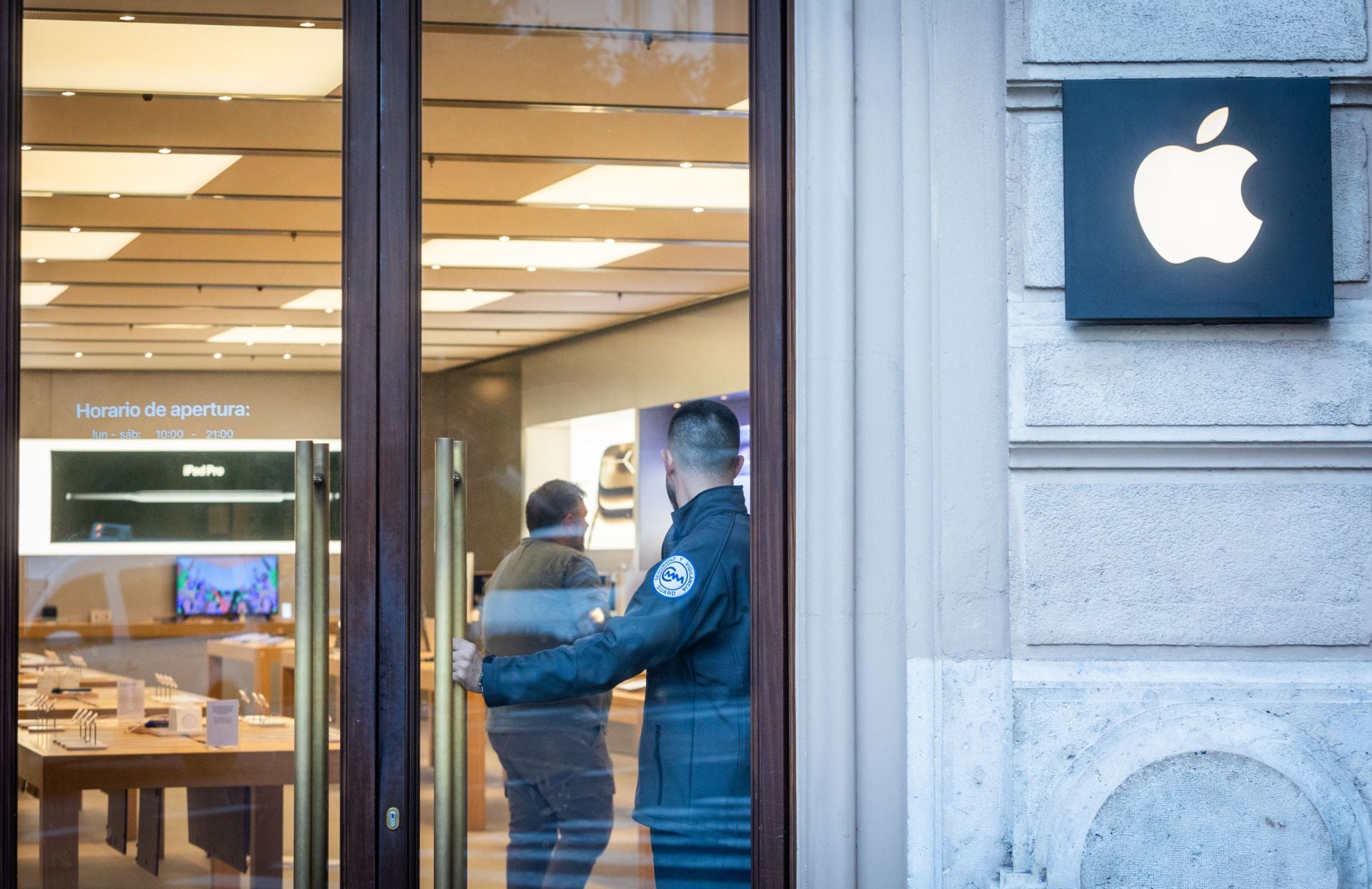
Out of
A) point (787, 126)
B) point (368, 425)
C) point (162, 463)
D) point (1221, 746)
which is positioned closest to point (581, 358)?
point (368, 425)

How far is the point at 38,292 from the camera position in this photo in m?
2.79

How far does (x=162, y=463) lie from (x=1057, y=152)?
2.08m

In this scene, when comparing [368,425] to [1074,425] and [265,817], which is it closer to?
[265,817]

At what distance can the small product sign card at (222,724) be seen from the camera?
2.88 metres

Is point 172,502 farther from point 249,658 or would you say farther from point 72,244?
point 72,244

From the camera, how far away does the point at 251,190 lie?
10.6 ft

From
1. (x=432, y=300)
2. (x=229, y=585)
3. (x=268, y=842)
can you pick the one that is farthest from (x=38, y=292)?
(x=268, y=842)

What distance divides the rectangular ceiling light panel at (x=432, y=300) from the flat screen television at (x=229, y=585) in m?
0.58

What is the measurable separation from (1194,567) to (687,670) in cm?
109

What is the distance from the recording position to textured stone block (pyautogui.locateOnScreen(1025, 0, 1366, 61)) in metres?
2.58

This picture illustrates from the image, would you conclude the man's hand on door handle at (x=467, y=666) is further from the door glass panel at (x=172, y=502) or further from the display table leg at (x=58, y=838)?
the display table leg at (x=58, y=838)

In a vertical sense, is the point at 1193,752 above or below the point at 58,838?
above

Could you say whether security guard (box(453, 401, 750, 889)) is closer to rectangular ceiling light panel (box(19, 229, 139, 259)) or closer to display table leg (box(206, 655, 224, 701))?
display table leg (box(206, 655, 224, 701))

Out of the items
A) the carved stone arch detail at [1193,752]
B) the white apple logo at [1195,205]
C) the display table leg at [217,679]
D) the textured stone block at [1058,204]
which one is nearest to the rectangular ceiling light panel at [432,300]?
the display table leg at [217,679]
